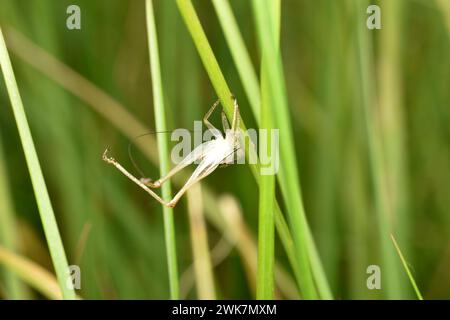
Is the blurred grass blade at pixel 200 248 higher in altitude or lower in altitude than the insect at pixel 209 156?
lower

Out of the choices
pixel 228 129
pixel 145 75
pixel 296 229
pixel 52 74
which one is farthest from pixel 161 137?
pixel 145 75

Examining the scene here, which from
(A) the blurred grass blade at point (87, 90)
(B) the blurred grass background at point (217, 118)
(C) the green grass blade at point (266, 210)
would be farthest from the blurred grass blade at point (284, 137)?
(A) the blurred grass blade at point (87, 90)

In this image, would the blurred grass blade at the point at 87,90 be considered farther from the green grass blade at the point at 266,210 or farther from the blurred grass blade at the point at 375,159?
the green grass blade at the point at 266,210

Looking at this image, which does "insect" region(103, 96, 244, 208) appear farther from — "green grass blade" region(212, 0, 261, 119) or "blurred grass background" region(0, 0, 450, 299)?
"blurred grass background" region(0, 0, 450, 299)

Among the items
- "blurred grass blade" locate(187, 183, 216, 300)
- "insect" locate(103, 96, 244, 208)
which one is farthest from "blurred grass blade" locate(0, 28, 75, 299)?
"blurred grass blade" locate(187, 183, 216, 300)

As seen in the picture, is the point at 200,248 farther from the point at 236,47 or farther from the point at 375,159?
the point at 236,47

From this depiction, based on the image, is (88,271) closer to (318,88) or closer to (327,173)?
(327,173)

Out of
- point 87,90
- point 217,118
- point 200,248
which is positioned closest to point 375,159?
point 200,248
